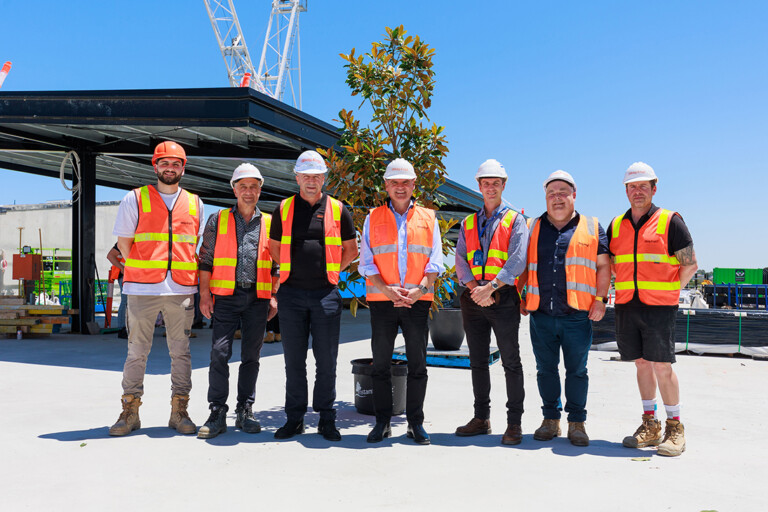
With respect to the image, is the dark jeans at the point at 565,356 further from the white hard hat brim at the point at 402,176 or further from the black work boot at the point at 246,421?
the black work boot at the point at 246,421

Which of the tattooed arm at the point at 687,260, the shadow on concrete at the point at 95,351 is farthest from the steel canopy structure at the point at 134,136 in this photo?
the tattooed arm at the point at 687,260

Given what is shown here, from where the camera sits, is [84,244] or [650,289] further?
[84,244]

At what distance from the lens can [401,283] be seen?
4.84 m

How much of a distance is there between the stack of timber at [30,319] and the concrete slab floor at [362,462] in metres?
5.60

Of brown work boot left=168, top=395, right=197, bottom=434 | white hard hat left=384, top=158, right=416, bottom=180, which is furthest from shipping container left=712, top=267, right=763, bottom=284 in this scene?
brown work boot left=168, top=395, right=197, bottom=434

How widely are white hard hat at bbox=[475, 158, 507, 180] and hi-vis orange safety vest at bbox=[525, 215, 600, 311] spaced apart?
0.72 m

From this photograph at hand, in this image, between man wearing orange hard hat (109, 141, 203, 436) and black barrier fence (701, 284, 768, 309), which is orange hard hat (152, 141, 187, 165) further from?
black barrier fence (701, 284, 768, 309)

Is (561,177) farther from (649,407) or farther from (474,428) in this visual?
(474,428)

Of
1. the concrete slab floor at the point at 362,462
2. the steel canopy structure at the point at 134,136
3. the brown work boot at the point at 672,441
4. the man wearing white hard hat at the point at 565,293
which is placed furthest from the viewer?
the steel canopy structure at the point at 134,136

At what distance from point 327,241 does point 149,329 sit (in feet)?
5.35

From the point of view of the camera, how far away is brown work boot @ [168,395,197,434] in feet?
16.3

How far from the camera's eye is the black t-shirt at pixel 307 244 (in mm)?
4879

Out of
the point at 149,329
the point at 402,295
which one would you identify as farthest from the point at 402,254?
the point at 149,329

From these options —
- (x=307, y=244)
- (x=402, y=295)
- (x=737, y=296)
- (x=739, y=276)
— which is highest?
(x=307, y=244)
